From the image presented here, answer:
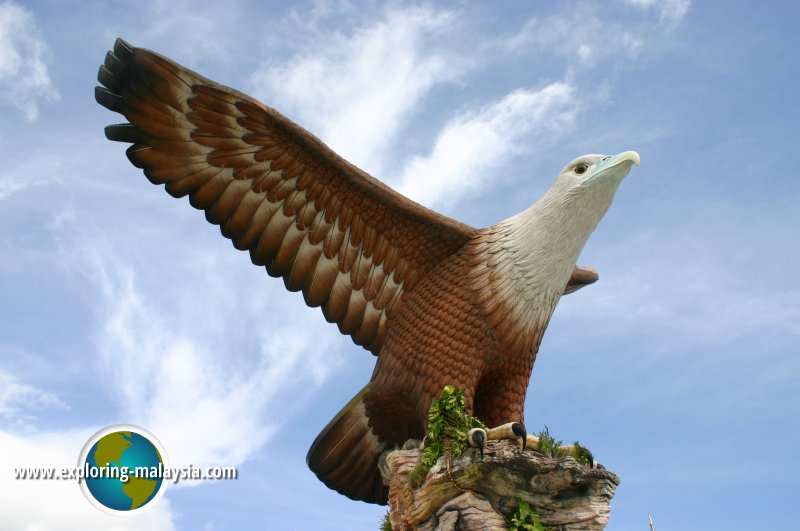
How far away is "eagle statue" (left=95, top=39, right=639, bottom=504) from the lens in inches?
211

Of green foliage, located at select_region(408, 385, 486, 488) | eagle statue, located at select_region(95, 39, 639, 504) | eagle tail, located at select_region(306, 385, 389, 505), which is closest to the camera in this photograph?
green foliage, located at select_region(408, 385, 486, 488)

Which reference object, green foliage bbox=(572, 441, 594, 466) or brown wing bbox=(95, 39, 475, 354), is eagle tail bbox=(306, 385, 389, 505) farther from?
green foliage bbox=(572, 441, 594, 466)

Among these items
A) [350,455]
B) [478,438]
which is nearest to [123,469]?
[350,455]

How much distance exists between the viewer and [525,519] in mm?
4660

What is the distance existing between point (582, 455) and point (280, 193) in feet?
8.91

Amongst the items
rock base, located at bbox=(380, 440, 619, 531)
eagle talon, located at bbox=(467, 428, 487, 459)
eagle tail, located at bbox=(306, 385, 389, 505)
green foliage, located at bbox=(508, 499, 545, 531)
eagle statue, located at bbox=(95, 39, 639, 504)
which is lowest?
green foliage, located at bbox=(508, 499, 545, 531)

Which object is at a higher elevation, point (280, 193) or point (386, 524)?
point (280, 193)

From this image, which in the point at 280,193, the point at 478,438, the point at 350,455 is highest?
the point at 280,193

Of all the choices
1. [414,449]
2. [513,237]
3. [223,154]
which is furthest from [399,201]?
[414,449]

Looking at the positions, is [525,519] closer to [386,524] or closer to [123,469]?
[386,524]

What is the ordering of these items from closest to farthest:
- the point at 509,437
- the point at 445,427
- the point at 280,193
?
the point at 509,437, the point at 445,427, the point at 280,193

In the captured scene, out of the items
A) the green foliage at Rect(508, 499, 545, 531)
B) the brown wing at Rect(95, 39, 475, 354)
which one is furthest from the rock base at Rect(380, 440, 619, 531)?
the brown wing at Rect(95, 39, 475, 354)

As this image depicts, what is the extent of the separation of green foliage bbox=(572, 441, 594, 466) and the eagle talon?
0.58 m

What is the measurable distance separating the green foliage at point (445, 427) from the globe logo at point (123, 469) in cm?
228
